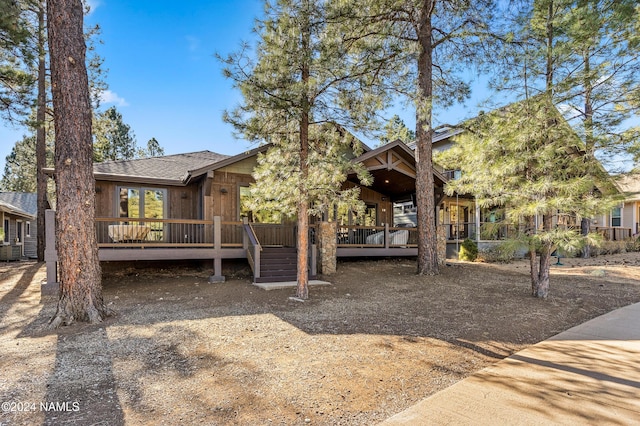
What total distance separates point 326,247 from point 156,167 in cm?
699

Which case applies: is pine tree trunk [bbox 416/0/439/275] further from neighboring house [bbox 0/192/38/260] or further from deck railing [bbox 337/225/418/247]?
neighboring house [bbox 0/192/38/260]

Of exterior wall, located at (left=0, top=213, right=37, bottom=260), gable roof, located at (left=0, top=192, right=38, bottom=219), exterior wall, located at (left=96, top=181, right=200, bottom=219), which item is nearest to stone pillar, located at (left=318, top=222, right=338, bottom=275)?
exterior wall, located at (left=96, top=181, right=200, bottom=219)

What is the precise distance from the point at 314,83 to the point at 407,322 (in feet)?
15.5

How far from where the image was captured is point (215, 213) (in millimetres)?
11648

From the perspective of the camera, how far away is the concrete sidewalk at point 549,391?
9.29 ft

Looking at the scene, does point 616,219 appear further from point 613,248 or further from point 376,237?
point 376,237

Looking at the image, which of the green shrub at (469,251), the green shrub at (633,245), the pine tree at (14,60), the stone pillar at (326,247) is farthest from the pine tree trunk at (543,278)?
the green shrub at (633,245)

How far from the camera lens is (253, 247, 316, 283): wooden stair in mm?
9539

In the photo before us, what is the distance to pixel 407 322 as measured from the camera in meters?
5.82

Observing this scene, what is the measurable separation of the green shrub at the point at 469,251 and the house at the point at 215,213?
3105 millimetres

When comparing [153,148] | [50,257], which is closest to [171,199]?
[50,257]

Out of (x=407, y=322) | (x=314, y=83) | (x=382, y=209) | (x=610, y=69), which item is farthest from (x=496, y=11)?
(x=407, y=322)

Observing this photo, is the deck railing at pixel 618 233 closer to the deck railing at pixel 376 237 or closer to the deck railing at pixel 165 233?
the deck railing at pixel 376 237

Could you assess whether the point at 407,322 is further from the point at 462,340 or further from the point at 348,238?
the point at 348,238
